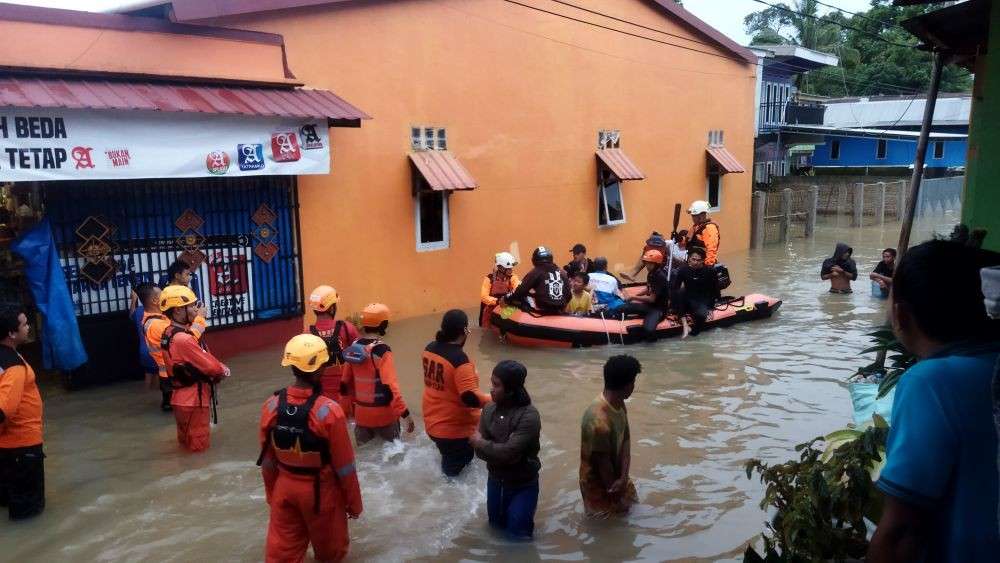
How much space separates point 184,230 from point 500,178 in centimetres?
606

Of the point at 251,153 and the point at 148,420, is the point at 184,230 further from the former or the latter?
the point at 148,420

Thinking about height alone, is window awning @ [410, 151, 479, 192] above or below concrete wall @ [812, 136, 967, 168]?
below

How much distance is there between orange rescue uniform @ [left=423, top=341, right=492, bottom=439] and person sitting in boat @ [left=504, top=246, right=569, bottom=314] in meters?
5.43

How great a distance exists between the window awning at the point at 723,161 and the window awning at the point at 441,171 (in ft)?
29.1

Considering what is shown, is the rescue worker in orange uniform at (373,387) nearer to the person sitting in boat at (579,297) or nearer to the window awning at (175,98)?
the window awning at (175,98)

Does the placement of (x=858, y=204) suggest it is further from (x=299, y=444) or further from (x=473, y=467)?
(x=299, y=444)

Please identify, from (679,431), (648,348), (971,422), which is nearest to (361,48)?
(648,348)

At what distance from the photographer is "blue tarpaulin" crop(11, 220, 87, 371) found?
8.05 m

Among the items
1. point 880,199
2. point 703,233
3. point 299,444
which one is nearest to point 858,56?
point 880,199

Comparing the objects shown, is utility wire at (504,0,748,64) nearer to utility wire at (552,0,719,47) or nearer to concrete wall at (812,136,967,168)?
utility wire at (552,0,719,47)

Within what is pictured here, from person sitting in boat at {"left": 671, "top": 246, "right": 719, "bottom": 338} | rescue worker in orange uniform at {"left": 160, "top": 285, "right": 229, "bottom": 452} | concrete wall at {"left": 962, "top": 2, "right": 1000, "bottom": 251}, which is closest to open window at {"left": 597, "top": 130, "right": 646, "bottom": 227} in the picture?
person sitting in boat at {"left": 671, "top": 246, "right": 719, "bottom": 338}

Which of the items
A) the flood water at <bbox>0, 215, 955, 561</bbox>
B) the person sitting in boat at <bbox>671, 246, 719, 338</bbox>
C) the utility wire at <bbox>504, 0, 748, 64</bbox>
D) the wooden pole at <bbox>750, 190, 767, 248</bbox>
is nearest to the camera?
the flood water at <bbox>0, 215, 955, 561</bbox>

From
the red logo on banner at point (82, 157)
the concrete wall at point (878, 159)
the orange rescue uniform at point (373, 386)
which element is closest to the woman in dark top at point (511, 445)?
the orange rescue uniform at point (373, 386)

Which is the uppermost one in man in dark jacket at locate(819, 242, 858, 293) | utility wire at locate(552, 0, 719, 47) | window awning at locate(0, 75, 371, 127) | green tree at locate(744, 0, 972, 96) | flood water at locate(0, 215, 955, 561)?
green tree at locate(744, 0, 972, 96)
